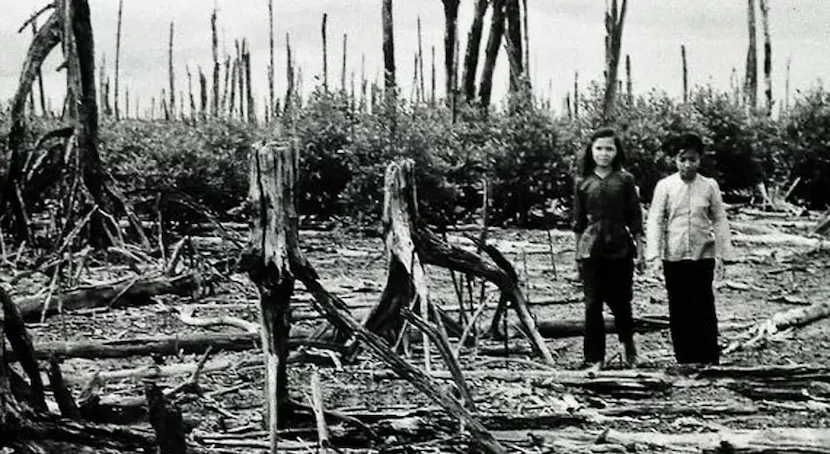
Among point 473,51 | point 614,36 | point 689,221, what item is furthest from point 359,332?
point 473,51

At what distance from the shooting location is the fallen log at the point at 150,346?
26.1 ft

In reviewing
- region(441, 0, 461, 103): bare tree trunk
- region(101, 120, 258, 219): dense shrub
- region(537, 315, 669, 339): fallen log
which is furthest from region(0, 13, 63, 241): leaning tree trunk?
region(441, 0, 461, 103): bare tree trunk

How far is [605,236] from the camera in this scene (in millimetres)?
7953

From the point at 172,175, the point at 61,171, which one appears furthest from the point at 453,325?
the point at 172,175

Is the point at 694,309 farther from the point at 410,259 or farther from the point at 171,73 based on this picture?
the point at 171,73

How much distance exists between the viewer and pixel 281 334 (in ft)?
17.3

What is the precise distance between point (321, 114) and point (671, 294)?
12899mm

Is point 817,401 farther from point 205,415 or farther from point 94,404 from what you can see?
point 94,404

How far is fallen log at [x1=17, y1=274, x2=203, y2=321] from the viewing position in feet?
33.4

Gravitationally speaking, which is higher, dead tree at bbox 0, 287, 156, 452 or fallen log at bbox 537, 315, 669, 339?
dead tree at bbox 0, 287, 156, 452

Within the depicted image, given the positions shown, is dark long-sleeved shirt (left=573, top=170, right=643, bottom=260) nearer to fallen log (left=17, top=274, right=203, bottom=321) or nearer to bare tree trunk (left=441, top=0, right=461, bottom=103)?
fallen log (left=17, top=274, right=203, bottom=321)

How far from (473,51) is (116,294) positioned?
1573 cm

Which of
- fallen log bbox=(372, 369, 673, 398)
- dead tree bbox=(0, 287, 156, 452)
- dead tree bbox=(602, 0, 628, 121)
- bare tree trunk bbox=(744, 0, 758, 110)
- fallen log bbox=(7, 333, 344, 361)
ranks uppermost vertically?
bare tree trunk bbox=(744, 0, 758, 110)

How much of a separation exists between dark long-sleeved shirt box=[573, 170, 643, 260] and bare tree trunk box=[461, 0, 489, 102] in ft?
55.3
